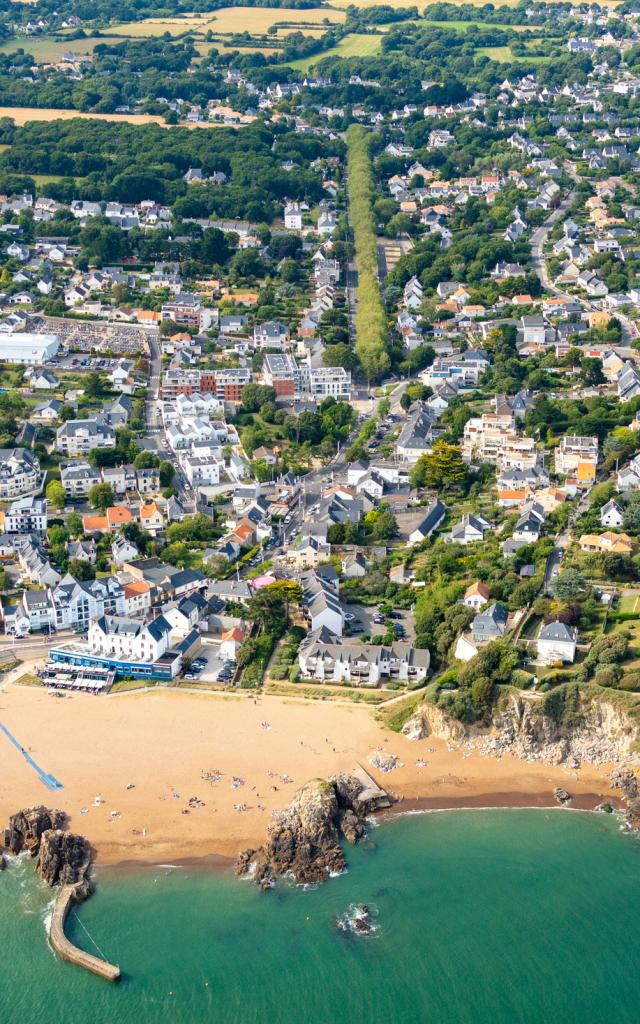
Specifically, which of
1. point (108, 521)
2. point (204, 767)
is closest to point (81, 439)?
point (108, 521)

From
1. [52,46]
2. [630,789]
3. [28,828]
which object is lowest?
[630,789]

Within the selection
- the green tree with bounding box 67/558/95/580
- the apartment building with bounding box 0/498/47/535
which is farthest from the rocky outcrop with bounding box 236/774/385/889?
the apartment building with bounding box 0/498/47/535

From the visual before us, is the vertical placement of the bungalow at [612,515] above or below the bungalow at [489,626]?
above

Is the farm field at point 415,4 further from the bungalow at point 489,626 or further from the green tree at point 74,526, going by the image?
the bungalow at point 489,626

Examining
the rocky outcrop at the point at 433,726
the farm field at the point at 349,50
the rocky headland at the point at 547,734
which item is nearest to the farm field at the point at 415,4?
the farm field at the point at 349,50

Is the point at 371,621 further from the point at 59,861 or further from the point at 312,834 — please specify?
the point at 59,861

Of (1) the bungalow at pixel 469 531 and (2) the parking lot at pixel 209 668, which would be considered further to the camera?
(1) the bungalow at pixel 469 531
